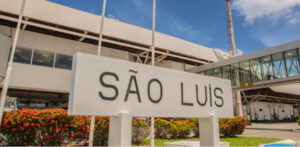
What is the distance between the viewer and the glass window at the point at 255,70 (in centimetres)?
1910

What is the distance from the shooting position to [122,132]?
2.09m

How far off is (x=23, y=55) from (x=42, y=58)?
4.50 feet

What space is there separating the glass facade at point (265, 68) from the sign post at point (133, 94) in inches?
688

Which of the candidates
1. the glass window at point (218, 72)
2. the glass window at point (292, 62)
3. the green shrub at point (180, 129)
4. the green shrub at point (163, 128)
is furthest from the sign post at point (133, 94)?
the glass window at point (218, 72)

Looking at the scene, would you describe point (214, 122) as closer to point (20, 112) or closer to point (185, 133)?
point (20, 112)

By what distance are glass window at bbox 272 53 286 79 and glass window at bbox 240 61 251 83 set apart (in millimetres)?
2667

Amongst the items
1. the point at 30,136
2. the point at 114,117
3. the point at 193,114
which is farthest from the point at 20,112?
the point at 193,114

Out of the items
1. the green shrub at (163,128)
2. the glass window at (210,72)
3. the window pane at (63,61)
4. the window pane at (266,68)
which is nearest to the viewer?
the green shrub at (163,128)

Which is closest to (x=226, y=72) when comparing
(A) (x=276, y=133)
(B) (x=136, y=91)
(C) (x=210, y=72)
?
(C) (x=210, y=72)

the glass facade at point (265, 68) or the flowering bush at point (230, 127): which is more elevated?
the glass facade at point (265, 68)

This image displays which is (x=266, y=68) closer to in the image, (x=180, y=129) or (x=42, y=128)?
(x=180, y=129)

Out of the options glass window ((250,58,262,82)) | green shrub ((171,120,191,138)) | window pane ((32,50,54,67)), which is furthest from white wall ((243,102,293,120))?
window pane ((32,50,54,67))

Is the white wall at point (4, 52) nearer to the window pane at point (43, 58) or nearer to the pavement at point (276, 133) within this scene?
the window pane at point (43, 58)

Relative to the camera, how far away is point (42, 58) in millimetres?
16281
